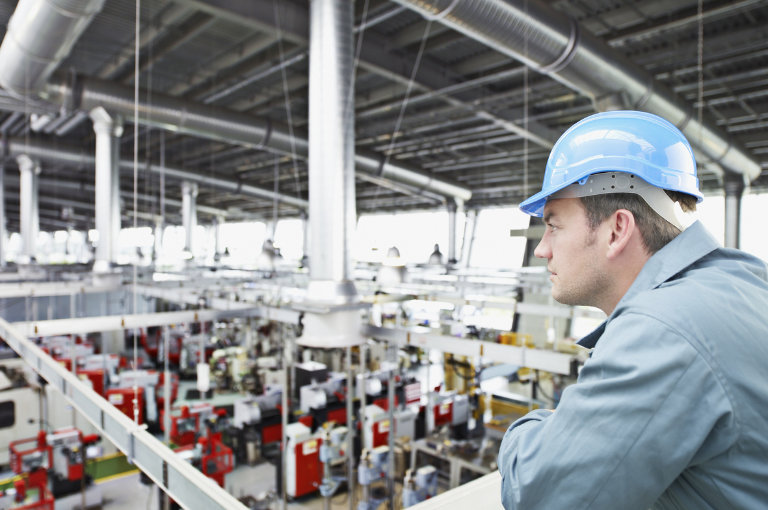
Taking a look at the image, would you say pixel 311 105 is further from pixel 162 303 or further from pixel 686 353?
pixel 162 303

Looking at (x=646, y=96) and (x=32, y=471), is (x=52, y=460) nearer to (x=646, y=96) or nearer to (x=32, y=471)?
(x=32, y=471)

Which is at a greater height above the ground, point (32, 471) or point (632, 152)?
point (632, 152)

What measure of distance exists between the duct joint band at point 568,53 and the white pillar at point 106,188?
657 centimetres

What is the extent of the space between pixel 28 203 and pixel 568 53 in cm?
1347

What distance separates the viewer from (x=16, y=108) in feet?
24.7

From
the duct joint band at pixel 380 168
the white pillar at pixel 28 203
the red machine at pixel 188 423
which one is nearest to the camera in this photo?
the red machine at pixel 188 423

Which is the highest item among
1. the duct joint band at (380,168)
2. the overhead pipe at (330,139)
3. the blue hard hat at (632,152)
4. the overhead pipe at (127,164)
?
Answer: the overhead pipe at (127,164)

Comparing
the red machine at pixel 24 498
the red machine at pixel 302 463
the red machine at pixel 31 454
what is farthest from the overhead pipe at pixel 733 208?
the red machine at pixel 31 454

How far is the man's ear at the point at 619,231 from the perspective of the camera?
88cm

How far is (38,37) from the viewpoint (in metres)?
4.31

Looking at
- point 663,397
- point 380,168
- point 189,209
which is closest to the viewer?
point 663,397

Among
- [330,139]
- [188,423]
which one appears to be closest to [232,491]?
[188,423]

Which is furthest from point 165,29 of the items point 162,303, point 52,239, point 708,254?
point 52,239

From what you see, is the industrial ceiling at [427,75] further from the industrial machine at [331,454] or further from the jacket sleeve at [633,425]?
the industrial machine at [331,454]
